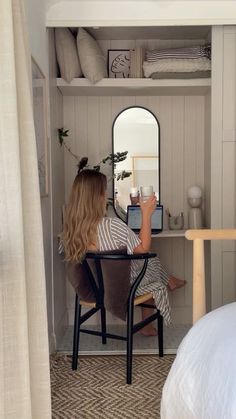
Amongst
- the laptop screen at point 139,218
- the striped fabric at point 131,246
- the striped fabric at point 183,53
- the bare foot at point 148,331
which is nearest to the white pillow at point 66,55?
the striped fabric at point 183,53

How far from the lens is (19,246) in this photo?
52.2 inches

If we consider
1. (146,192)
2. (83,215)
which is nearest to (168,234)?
(146,192)

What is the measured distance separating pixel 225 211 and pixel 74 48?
4.83 ft

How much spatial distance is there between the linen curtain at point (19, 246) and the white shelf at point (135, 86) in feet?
5.44

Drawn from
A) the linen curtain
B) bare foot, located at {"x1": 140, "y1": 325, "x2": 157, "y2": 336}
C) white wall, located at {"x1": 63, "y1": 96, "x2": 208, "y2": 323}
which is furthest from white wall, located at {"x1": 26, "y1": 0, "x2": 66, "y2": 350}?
the linen curtain

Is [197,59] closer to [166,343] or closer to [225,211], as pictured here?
[225,211]

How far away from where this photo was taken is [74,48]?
3.09m

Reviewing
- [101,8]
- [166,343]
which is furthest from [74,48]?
[166,343]

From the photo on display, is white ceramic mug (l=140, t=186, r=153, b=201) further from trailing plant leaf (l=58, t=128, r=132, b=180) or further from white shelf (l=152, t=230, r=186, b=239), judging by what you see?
white shelf (l=152, t=230, r=186, b=239)

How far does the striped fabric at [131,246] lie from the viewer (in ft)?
8.13

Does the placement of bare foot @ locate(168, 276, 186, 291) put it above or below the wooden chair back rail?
below

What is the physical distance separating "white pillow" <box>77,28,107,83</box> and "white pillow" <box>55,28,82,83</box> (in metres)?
0.05

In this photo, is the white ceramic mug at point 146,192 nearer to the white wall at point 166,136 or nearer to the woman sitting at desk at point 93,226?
the white wall at point 166,136

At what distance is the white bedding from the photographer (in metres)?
1.04
